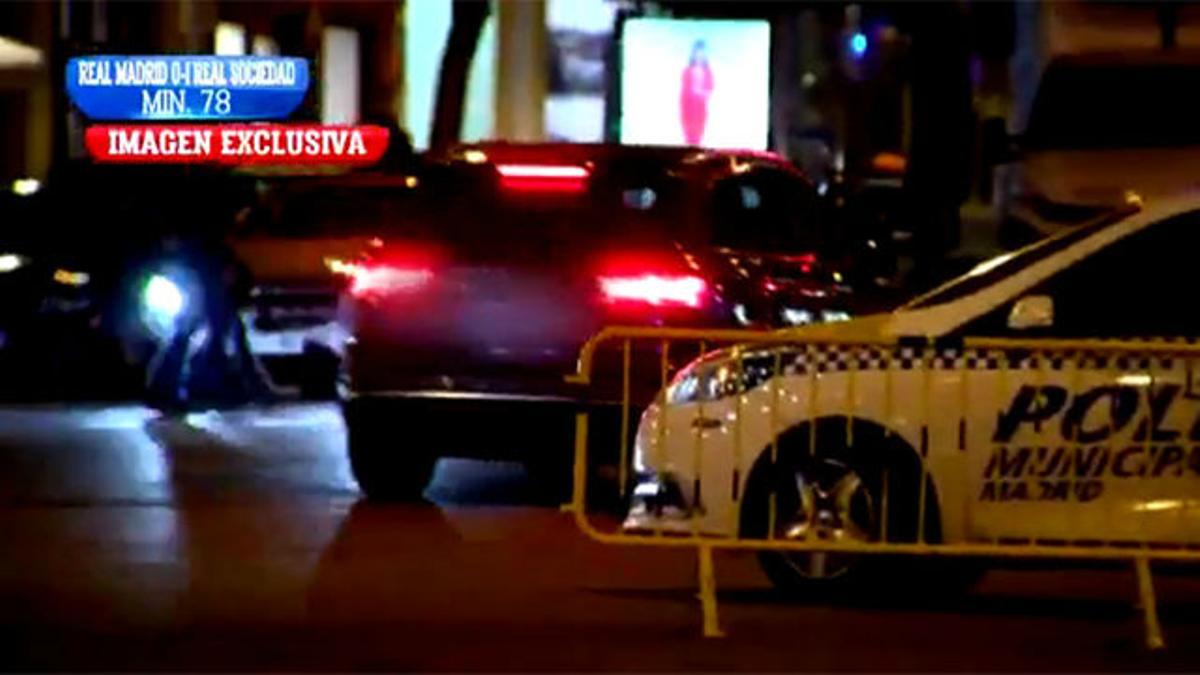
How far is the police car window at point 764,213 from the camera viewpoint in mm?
14656

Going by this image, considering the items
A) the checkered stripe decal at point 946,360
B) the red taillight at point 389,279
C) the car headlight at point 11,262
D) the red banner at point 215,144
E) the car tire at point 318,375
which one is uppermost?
the checkered stripe decal at point 946,360

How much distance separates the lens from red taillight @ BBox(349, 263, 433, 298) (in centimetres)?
1434

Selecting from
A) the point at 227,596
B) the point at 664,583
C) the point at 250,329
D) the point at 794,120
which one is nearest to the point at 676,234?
the point at 664,583

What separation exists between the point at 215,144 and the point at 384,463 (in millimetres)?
8995

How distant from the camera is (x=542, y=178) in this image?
14484mm

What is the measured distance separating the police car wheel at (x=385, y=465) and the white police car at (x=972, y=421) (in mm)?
3653

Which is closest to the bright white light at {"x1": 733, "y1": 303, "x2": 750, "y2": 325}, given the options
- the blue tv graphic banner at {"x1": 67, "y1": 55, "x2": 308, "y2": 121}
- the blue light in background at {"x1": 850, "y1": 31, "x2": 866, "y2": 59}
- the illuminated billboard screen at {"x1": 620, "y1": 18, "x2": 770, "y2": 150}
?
the blue tv graphic banner at {"x1": 67, "y1": 55, "x2": 308, "y2": 121}

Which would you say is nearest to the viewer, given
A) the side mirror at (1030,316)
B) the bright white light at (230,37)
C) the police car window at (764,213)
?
the side mirror at (1030,316)

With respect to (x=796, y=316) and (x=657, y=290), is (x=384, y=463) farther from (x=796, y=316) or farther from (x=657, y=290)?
(x=796, y=316)

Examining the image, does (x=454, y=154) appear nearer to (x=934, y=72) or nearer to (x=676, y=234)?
(x=676, y=234)

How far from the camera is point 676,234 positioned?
14203 millimetres

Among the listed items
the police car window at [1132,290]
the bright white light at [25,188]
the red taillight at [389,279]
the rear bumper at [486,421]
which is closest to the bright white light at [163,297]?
the bright white light at [25,188]

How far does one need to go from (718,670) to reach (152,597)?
8.64 feet

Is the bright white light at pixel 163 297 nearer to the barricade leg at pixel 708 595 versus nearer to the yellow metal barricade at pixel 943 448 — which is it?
the yellow metal barricade at pixel 943 448
